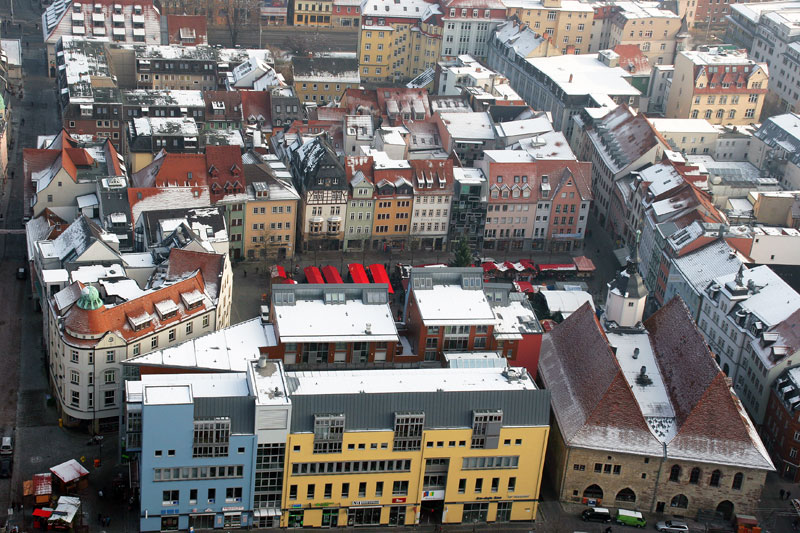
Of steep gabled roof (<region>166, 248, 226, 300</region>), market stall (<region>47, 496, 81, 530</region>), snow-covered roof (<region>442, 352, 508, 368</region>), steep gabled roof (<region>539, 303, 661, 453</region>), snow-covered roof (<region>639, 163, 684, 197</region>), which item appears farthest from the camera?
snow-covered roof (<region>639, 163, 684, 197</region>)

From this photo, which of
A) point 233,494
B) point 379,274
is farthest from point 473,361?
point 379,274

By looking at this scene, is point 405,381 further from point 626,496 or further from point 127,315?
point 127,315

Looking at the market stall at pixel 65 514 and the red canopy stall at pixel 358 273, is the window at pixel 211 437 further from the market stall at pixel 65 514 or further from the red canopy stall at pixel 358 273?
the red canopy stall at pixel 358 273

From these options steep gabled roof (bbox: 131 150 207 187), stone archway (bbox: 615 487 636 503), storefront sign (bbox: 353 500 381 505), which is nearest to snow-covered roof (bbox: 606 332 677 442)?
stone archway (bbox: 615 487 636 503)

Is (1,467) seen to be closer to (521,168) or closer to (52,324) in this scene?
(52,324)

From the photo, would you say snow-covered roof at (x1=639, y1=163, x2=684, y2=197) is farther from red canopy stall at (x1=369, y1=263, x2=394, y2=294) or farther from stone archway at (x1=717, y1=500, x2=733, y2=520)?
stone archway at (x1=717, y1=500, x2=733, y2=520)
